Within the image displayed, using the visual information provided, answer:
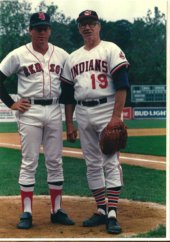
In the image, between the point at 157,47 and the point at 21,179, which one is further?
the point at 157,47

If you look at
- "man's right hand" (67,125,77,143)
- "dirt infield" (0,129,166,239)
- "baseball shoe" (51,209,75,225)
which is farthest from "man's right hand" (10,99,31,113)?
"baseball shoe" (51,209,75,225)

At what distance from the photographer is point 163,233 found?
355 centimetres

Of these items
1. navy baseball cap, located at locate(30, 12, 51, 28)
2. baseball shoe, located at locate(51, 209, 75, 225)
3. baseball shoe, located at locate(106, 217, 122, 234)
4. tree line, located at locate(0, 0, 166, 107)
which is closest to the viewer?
baseball shoe, located at locate(106, 217, 122, 234)

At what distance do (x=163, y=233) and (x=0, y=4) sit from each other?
2.15 meters

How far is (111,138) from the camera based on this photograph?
339cm

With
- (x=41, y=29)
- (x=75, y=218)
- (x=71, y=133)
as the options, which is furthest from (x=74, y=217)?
(x=41, y=29)

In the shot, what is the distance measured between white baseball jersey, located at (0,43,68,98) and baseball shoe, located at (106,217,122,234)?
987 millimetres

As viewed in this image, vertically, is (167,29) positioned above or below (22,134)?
above

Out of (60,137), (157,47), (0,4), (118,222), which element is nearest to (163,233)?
(118,222)

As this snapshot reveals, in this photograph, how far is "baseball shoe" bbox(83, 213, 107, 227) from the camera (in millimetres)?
3543

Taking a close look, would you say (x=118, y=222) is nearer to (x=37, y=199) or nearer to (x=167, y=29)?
(x=37, y=199)

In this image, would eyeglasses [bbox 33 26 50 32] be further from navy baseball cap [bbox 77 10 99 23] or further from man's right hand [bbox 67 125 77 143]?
man's right hand [bbox 67 125 77 143]

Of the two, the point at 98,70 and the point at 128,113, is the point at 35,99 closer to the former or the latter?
the point at 98,70

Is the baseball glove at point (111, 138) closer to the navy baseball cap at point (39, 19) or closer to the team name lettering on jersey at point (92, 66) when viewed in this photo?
the team name lettering on jersey at point (92, 66)
